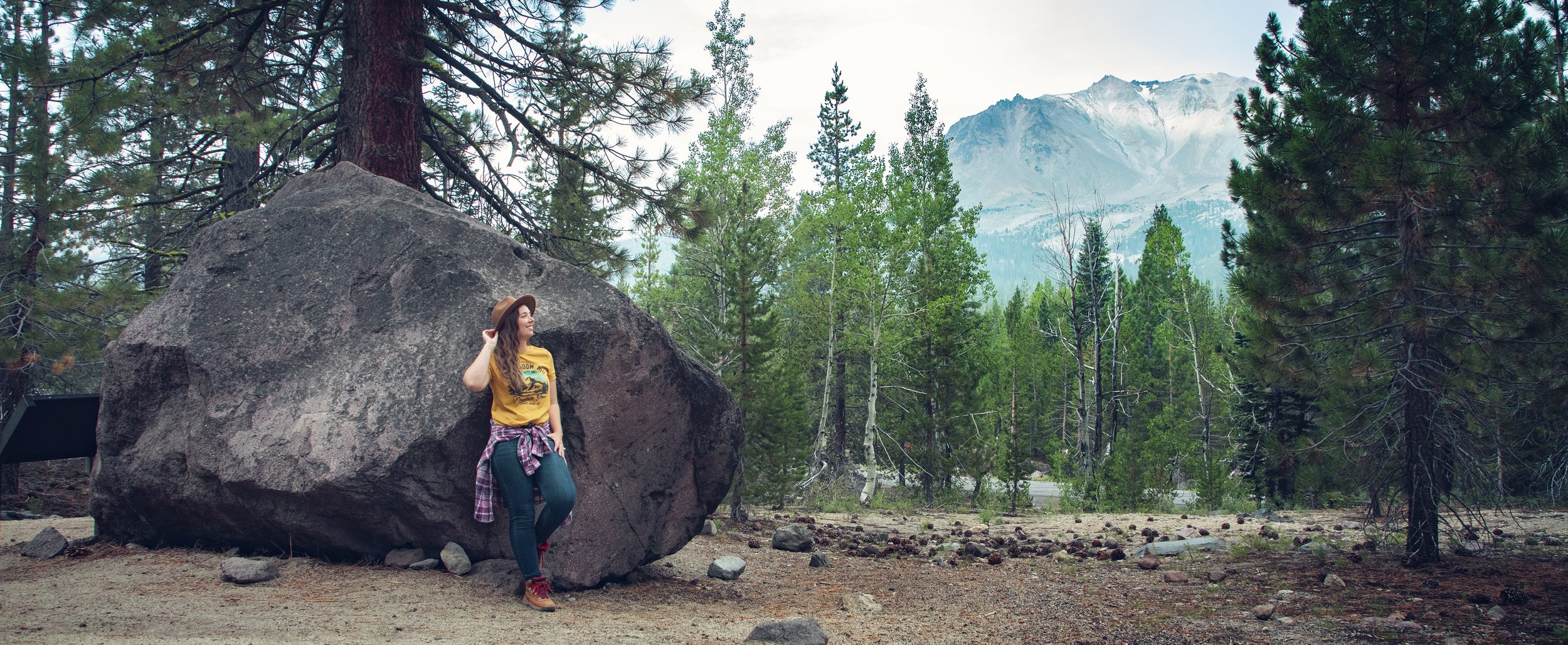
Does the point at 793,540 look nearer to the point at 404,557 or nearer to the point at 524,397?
Result: the point at 404,557

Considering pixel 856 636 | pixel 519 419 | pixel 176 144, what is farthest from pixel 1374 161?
pixel 176 144

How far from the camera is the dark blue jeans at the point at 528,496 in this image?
4.88m

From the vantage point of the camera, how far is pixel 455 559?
5.43 metres

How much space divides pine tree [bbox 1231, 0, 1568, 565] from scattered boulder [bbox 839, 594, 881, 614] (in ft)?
15.8

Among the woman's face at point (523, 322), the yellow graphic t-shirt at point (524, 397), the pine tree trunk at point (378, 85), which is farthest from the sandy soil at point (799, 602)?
the pine tree trunk at point (378, 85)

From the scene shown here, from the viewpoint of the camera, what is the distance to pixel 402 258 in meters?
5.99

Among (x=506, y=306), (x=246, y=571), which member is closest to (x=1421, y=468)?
(x=506, y=306)

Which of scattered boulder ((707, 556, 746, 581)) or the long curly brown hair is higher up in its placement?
the long curly brown hair

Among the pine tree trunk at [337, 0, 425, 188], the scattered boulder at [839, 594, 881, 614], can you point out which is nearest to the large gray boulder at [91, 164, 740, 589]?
the scattered boulder at [839, 594, 881, 614]

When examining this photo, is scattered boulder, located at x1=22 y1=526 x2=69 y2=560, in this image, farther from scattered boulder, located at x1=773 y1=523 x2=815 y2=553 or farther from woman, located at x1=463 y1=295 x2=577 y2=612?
scattered boulder, located at x1=773 y1=523 x2=815 y2=553

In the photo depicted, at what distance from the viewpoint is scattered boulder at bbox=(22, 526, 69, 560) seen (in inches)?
218

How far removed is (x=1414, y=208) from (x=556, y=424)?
24.2 feet

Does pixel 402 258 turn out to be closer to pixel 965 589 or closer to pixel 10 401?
pixel 965 589

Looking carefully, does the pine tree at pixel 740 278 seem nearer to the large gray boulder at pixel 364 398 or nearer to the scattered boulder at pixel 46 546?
the large gray boulder at pixel 364 398
